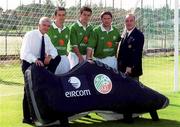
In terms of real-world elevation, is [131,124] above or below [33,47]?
below

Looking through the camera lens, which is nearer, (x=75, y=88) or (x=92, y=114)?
(x=75, y=88)

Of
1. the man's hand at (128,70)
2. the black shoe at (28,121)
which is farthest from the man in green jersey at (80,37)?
the black shoe at (28,121)

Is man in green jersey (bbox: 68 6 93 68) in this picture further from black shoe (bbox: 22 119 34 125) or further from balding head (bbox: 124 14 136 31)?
black shoe (bbox: 22 119 34 125)

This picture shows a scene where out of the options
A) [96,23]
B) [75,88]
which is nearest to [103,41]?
[75,88]

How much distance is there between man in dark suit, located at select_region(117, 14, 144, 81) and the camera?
798cm

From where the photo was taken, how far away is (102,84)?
24.2 feet

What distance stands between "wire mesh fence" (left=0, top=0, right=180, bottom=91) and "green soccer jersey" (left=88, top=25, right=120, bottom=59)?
162 inches

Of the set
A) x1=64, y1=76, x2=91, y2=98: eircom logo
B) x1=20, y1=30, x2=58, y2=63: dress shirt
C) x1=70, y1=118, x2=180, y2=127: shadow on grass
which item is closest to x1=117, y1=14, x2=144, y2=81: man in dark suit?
x1=70, y1=118, x2=180, y2=127: shadow on grass

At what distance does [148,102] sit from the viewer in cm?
764

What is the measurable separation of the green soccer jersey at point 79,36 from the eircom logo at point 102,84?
3.15 feet

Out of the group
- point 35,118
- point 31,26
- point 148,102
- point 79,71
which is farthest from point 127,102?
point 31,26

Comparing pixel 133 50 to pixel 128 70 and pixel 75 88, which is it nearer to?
pixel 128 70

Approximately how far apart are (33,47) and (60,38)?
645 millimetres

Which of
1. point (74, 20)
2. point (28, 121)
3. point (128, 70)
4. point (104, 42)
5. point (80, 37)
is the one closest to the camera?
point (28, 121)
